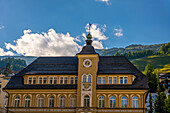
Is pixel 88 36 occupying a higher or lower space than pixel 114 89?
higher

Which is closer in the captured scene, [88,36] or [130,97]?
[130,97]

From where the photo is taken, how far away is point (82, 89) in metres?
56.2

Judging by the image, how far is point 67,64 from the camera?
206ft

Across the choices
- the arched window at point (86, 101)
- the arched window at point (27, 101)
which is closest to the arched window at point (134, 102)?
the arched window at point (86, 101)

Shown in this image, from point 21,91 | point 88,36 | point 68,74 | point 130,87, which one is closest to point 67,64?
point 68,74

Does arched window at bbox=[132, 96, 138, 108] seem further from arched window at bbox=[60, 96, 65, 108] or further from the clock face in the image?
arched window at bbox=[60, 96, 65, 108]

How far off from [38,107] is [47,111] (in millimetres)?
2253

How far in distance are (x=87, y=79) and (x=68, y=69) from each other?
238 inches

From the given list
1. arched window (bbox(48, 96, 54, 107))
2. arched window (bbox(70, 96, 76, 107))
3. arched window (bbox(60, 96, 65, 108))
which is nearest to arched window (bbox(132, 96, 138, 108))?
arched window (bbox(70, 96, 76, 107))

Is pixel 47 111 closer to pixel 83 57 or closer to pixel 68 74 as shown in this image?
pixel 68 74

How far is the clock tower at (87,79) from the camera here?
55344 mm

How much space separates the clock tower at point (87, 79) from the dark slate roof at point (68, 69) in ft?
5.40

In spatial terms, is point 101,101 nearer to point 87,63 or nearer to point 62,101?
point 62,101

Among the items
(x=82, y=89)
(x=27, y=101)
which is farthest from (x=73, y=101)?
(x=27, y=101)
